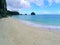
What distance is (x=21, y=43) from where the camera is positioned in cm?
779

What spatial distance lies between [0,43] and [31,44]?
1.47 m

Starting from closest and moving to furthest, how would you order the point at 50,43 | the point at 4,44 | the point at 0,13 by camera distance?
1. the point at 4,44
2. the point at 50,43
3. the point at 0,13

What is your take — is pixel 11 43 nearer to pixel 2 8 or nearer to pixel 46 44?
pixel 46 44

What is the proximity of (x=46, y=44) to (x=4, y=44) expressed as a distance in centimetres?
199

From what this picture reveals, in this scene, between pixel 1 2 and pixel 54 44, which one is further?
pixel 1 2

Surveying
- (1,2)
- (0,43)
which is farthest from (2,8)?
(0,43)

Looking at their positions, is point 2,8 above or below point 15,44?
below

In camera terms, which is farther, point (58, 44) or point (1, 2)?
point (1, 2)

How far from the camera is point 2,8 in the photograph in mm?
42156

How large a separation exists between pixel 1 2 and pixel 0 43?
34.6 metres

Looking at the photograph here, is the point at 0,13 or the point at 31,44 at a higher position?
the point at 31,44

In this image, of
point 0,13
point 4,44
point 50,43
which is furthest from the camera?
point 0,13

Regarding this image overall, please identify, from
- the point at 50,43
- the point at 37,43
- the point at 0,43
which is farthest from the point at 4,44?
the point at 50,43

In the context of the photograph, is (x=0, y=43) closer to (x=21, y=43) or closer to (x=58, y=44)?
(x=21, y=43)
